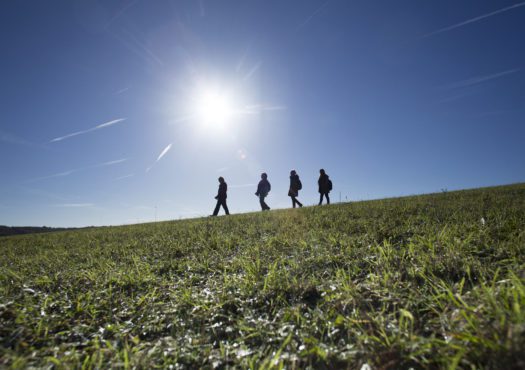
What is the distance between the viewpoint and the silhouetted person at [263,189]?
17.8m

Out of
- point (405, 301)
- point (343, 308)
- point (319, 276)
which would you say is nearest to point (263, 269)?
point (319, 276)

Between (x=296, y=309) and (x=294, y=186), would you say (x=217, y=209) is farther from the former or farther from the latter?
(x=296, y=309)

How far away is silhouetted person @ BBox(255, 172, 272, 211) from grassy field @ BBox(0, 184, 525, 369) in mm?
13596

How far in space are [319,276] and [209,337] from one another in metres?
1.40

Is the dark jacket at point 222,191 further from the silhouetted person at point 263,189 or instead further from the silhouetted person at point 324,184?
the silhouetted person at point 324,184

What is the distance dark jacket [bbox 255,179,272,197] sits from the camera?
17.9m

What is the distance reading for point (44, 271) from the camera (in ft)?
14.1

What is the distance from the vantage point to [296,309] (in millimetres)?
2248

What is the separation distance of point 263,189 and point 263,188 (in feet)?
0.24

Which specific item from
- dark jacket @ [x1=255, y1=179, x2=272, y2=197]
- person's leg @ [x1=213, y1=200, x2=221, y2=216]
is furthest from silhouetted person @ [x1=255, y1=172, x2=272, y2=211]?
person's leg @ [x1=213, y1=200, x2=221, y2=216]

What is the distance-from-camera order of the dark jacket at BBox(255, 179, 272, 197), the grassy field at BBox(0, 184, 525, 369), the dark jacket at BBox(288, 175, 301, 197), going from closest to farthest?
the grassy field at BBox(0, 184, 525, 369), the dark jacket at BBox(288, 175, 301, 197), the dark jacket at BBox(255, 179, 272, 197)

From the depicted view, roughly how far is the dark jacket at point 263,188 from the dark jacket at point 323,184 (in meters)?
3.47

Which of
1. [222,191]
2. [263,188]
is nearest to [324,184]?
[263,188]

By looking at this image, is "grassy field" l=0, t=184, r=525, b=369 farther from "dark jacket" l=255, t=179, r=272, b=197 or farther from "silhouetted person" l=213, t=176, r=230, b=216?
"dark jacket" l=255, t=179, r=272, b=197
